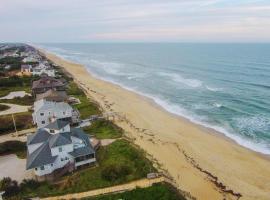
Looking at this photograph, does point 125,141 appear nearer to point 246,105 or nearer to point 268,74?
point 246,105

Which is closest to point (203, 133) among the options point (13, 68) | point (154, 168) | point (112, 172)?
point (154, 168)

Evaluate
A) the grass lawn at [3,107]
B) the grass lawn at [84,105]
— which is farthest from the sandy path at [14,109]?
the grass lawn at [84,105]

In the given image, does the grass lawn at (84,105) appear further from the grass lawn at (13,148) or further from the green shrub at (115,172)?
the green shrub at (115,172)

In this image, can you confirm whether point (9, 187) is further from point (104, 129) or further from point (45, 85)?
point (45, 85)

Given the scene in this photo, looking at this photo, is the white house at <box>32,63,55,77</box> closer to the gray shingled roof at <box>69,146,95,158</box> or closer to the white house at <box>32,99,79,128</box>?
the white house at <box>32,99,79,128</box>

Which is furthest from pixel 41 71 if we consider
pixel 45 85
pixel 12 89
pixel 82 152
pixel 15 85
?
pixel 82 152

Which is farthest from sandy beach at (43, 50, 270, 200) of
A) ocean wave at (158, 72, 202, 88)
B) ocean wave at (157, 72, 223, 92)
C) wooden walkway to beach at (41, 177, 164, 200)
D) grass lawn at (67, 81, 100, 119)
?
ocean wave at (158, 72, 202, 88)
